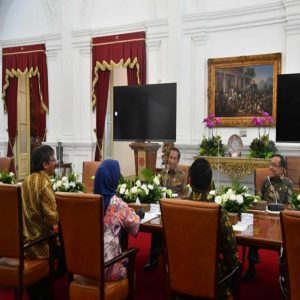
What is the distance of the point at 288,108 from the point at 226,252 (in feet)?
13.0

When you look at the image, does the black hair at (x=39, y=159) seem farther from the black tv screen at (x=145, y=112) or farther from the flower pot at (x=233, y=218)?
the black tv screen at (x=145, y=112)

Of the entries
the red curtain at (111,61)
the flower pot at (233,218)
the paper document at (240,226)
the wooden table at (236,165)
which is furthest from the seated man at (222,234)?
the red curtain at (111,61)

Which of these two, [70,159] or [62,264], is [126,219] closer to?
[62,264]

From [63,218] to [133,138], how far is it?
→ 473 centimetres

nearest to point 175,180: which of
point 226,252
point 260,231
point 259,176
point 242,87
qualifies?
point 259,176

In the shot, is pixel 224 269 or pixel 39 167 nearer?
pixel 224 269

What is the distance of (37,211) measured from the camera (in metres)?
3.09

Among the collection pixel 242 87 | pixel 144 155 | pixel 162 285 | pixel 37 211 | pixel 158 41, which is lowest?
pixel 162 285

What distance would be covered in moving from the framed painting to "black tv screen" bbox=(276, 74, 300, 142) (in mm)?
857

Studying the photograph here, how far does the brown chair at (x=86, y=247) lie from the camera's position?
2.57m

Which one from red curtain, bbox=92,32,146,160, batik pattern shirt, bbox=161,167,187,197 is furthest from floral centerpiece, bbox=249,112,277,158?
red curtain, bbox=92,32,146,160

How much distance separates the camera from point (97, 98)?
855 cm

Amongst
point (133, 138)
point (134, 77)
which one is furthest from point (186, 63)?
point (133, 138)

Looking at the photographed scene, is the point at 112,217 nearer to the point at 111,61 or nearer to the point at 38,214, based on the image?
the point at 38,214
